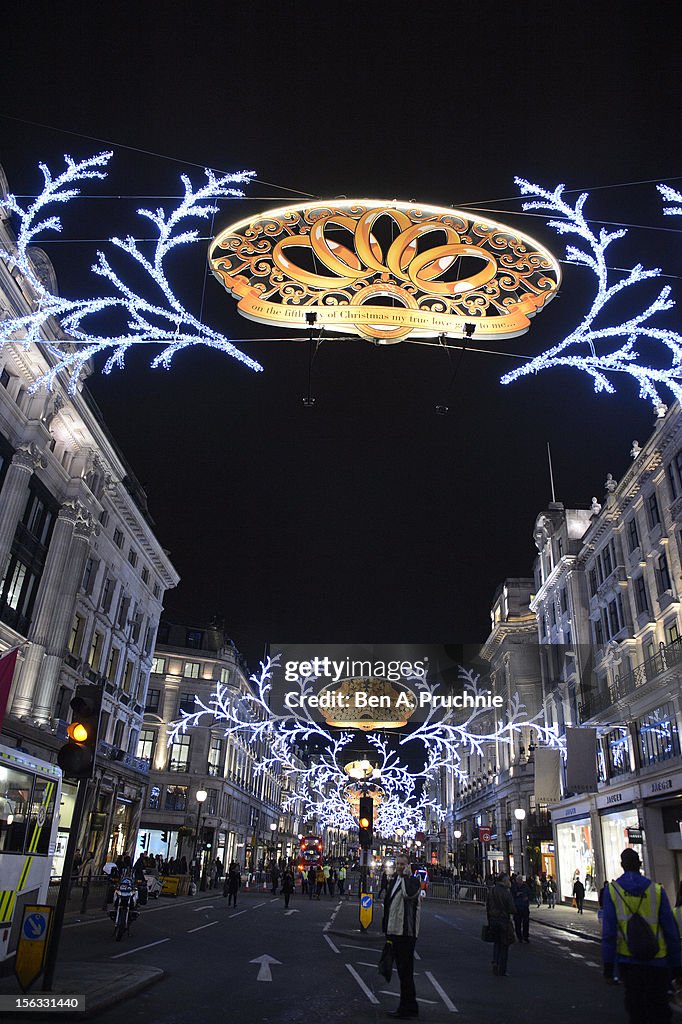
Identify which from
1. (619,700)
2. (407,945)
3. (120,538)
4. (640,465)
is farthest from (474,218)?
(120,538)

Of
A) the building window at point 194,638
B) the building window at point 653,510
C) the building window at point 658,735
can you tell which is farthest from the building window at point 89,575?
the building window at point 653,510

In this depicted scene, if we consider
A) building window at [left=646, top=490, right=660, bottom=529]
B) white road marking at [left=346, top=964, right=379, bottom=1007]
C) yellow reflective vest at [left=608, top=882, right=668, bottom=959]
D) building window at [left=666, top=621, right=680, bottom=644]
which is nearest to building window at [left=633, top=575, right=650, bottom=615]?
building window at [left=666, top=621, right=680, bottom=644]

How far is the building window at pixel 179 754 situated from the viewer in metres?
59.4

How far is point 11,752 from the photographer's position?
10.5m

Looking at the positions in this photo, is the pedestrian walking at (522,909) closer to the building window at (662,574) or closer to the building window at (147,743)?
the building window at (662,574)

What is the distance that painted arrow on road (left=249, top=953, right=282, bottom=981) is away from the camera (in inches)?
464

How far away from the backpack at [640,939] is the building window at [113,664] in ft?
134

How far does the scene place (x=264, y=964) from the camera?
1336 centimetres

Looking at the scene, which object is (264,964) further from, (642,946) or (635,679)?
(635,679)

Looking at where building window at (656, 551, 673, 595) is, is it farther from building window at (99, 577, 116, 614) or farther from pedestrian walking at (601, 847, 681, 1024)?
building window at (99, 577, 116, 614)

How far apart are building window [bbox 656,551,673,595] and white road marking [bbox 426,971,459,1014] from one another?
2311cm

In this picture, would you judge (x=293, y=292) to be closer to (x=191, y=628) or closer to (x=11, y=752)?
(x=11, y=752)

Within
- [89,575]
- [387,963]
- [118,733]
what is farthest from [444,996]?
[118,733]

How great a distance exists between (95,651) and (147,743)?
72.9 feet
